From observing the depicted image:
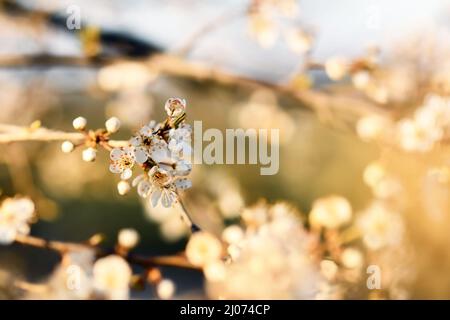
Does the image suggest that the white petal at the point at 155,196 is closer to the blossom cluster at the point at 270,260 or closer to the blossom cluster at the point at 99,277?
the blossom cluster at the point at 270,260

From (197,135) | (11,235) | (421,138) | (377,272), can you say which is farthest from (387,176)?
(11,235)

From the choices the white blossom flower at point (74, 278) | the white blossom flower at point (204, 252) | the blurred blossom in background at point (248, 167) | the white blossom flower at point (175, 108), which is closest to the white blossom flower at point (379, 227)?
the blurred blossom in background at point (248, 167)

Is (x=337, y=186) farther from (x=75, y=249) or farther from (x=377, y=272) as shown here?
(x=75, y=249)

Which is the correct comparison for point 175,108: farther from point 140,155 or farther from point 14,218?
point 14,218

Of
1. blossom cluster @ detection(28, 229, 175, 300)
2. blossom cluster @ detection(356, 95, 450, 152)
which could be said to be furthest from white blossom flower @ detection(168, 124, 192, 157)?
blossom cluster @ detection(356, 95, 450, 152)

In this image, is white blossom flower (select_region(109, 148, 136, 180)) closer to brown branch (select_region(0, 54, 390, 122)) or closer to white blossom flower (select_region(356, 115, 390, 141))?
brown branch (select_region(0, 54, 390, 122))

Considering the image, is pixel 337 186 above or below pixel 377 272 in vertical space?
above
